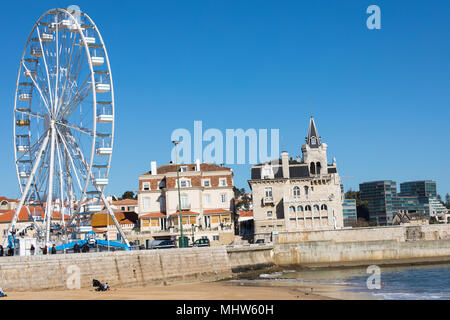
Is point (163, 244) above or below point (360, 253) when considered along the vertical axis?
above

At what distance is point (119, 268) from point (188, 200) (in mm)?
35613

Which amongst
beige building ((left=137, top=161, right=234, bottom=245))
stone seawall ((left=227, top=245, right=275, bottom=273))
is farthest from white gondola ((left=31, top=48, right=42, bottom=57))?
beige building ((left=137, top=161, right=234, bottom=245))

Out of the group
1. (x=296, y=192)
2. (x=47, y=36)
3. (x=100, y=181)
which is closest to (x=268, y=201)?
(x=296, y=192)

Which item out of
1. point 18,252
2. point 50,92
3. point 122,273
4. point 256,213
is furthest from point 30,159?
point 256,213

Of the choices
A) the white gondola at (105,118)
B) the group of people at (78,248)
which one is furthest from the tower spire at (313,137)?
the group of people at (78,248)

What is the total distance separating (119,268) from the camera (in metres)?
36.4

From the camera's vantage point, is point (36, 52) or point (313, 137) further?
point (313, 137)

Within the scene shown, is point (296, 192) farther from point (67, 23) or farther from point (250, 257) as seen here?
point (67, 23)

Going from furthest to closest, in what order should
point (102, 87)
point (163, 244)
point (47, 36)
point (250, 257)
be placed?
point (163, 244) < point (250, 257) < point (47, 36) < point (102, 87)

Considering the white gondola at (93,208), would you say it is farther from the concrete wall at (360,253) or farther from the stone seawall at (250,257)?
the concrete wall at (360,253)

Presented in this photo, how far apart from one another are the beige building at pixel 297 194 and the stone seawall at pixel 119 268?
20451 millimetres

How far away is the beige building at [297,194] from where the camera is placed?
68062mm

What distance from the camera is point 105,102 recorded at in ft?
144
